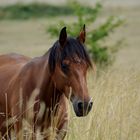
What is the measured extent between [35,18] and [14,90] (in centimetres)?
3510

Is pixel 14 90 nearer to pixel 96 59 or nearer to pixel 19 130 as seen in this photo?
pixel 19 130

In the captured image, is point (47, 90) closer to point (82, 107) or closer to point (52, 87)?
point (52, 87)

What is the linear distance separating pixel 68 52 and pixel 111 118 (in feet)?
3.18

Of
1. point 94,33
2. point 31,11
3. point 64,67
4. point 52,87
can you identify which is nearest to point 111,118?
point 52,87

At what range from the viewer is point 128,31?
35.1 m

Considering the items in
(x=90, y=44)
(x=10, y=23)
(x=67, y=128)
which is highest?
(x=10, y=23)

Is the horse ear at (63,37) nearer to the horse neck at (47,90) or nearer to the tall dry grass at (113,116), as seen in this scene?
the horse neck at (47,90)

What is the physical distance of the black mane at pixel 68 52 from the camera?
6.27m

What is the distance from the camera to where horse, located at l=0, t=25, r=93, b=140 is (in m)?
6.13

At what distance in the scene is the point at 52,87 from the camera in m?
6.63

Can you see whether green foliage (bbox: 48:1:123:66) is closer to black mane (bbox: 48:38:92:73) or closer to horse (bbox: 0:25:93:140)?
horse (bbox: 0:25:93:140)

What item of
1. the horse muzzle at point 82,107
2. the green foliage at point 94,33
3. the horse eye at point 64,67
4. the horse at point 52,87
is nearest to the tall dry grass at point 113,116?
the horse at point 52,87

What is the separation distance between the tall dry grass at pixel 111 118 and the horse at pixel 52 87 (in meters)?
0.17

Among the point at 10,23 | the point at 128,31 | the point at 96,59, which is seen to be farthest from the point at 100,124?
the point at 10,23
